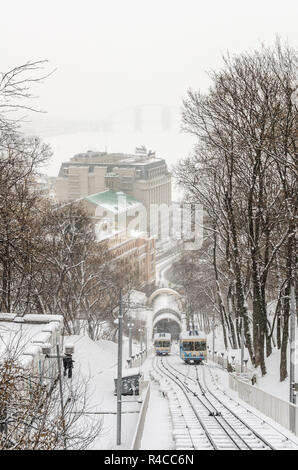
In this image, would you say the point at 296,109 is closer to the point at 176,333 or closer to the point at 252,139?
the point at 252,139

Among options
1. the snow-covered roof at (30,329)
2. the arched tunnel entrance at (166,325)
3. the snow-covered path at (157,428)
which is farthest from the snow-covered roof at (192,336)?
the arched tunnel entrance at (166,325)

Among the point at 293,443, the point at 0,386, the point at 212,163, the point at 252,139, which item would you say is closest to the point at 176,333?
the point at 212,163

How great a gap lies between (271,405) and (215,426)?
114 inches

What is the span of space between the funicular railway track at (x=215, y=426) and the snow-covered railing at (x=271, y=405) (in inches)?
23.3

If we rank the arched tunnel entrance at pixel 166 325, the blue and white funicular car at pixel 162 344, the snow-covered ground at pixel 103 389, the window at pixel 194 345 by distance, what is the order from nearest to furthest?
the snow-covered ground at pixel 103 389 → the window at pixel 194 345 → the blue and white funicular car at pixel 162 344 → the arched tunnel entrance at pixel 166 325

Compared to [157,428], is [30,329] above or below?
above

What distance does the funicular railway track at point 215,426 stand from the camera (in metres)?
21.7

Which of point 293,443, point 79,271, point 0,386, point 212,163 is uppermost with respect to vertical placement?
point 212,163

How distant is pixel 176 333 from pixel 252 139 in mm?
71436

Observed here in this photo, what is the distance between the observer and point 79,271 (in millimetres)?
56625

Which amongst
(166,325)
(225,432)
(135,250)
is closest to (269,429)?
(225,432)

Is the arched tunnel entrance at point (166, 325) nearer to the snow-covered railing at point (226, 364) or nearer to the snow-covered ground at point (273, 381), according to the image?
the snow-covered railing at point (226, 364)

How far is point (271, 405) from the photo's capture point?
27219mm

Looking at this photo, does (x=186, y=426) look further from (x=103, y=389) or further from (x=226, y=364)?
(x=226, y=364)
